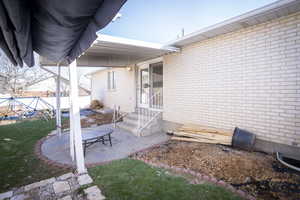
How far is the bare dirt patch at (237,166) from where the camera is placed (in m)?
2.46

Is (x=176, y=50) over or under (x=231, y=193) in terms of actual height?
over

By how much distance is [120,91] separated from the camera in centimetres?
959

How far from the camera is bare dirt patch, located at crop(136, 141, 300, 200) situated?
2.46 metres

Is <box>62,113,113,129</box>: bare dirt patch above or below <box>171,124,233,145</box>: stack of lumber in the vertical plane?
below

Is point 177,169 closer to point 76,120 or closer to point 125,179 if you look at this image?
point 125,179

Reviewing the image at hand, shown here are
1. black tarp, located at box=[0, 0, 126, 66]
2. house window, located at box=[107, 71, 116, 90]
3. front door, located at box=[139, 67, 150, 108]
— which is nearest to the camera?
black tarp, located at box=[0, 0, 126, 66]

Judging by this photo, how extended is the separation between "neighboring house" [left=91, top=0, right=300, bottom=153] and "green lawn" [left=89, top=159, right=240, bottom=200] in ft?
7.67

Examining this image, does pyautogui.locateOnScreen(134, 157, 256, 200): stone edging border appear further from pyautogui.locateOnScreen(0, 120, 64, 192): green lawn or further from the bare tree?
the bare tree

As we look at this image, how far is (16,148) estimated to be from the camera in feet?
15.3

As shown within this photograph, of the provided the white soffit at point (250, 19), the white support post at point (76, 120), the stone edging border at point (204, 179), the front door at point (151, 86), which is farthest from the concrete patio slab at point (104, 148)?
the white soffit at point (250, 19)

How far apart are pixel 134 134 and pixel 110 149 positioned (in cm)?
148

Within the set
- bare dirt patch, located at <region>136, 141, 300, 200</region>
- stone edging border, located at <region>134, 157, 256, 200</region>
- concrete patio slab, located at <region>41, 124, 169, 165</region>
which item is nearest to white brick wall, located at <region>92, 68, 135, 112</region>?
concrete patio slab, located at <region>41, 124, 169, 165</region>

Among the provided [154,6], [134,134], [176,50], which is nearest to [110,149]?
[134,134]

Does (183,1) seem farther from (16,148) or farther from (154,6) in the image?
(16,148)
